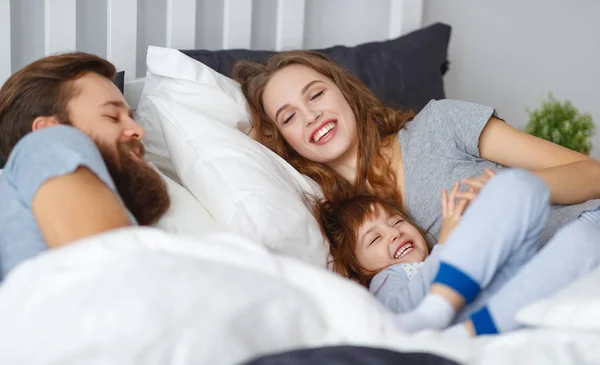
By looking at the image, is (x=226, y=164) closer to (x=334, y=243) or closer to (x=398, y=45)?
(x=334, y=243)

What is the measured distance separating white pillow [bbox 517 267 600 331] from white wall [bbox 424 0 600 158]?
173 centimetres

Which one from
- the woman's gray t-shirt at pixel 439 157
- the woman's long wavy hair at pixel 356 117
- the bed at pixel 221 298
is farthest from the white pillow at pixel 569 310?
the woman's long wavy hair at pixel 356 117

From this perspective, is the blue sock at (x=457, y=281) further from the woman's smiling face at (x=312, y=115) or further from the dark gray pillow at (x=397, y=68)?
the dark gray pillow at (x=397, y=68)

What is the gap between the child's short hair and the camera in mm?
1553

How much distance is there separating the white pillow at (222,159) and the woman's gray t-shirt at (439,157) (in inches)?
9.2

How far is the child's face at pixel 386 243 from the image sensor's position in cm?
157

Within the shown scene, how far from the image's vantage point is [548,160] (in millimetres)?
1681

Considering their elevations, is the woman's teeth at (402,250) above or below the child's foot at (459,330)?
below

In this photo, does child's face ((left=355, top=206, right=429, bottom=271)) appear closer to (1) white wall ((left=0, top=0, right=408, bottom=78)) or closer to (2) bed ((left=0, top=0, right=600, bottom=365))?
(2) bed ((left=0, top=0, right=600, bottom=365))

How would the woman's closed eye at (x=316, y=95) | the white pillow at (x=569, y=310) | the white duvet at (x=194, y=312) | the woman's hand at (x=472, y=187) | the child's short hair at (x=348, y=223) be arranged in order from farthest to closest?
the woman's closed eye at (x=316, y=95), the child's short hair at (x=348, y=223), the woman's hand at (x=472, y=187), the white pillow at (x=569, y=310), the white duvet at (x=194, y=312)

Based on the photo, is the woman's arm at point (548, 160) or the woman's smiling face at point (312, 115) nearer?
the woman's arm at point (548, 160)

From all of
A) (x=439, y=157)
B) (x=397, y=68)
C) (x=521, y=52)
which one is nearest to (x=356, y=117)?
(x=439, y=157)

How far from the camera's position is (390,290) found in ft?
4.70

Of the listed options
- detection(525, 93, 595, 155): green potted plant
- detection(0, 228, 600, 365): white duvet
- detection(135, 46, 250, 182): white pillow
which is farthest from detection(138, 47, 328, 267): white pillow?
detection(525, 93, 595, 155): green potted plant
